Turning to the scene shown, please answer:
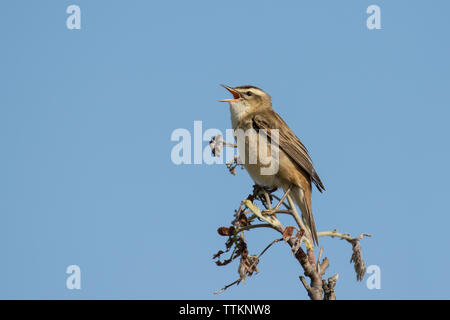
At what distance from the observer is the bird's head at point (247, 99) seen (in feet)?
23.8

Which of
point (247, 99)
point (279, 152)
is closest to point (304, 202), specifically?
point (279, 152)

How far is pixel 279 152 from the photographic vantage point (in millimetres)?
6777

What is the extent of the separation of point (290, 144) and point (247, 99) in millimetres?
916

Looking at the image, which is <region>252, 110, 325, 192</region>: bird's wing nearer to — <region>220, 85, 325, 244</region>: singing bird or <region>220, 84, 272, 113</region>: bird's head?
<region>220, 85, 325, 244</region>: singing bird

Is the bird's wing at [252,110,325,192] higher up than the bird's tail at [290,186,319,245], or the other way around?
the bird's wing at [252,110,325,192]

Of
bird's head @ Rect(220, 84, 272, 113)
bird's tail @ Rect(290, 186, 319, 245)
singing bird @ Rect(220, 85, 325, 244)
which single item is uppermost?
bird's head @ Rect(220, 84, 272, 113)

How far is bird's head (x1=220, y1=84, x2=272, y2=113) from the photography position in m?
7.25

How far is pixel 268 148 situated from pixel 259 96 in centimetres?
110

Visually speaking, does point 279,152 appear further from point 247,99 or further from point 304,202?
point 247,99

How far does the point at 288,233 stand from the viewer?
3.18 meters

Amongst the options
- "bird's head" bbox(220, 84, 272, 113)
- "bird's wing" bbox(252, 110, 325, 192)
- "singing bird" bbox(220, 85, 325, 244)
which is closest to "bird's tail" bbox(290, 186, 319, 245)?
"singing bird" bbox(220, 85, 325, 244)

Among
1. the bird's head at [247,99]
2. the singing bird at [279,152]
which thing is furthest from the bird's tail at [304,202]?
the bird's head at [247,99]
